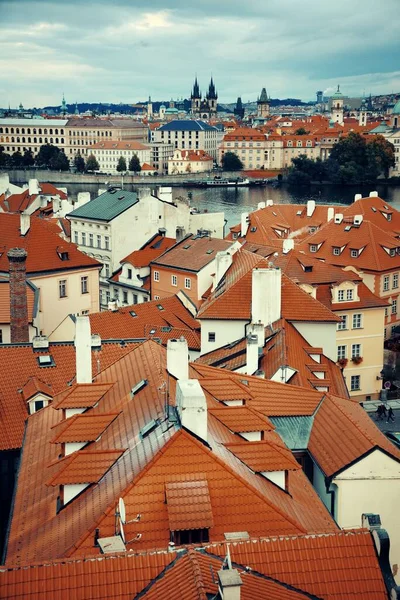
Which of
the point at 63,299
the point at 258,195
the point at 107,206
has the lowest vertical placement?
the point at 258,195

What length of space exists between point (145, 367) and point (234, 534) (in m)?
6.37

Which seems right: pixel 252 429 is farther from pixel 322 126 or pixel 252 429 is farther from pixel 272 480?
pixel 322 126

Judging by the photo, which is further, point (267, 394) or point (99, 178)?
point (99, 178)

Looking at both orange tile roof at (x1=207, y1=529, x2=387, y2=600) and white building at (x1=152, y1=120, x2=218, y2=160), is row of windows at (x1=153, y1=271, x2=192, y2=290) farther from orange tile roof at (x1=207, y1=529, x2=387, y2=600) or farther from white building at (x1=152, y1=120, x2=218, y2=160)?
white building at (x1=152, y1=120, x2=218, y2=160)

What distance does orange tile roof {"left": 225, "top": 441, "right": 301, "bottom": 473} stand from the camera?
46.9 ft

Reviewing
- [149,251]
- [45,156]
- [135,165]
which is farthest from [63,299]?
[45,156]

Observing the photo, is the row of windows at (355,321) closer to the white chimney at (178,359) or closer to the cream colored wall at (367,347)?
the cream colored wall at (367,347)

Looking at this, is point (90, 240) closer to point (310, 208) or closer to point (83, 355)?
point (310, 208)

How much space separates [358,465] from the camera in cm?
1600

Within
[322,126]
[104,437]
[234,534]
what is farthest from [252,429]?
[322,126]

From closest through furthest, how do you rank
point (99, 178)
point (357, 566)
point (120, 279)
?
point (357, 566), point (120, 279), point (99, 178)

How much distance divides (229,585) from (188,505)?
3329mm

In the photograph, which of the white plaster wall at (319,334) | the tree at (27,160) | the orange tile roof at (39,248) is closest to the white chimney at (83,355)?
the white plaster wall at (319,334)

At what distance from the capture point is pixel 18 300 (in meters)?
27.5
